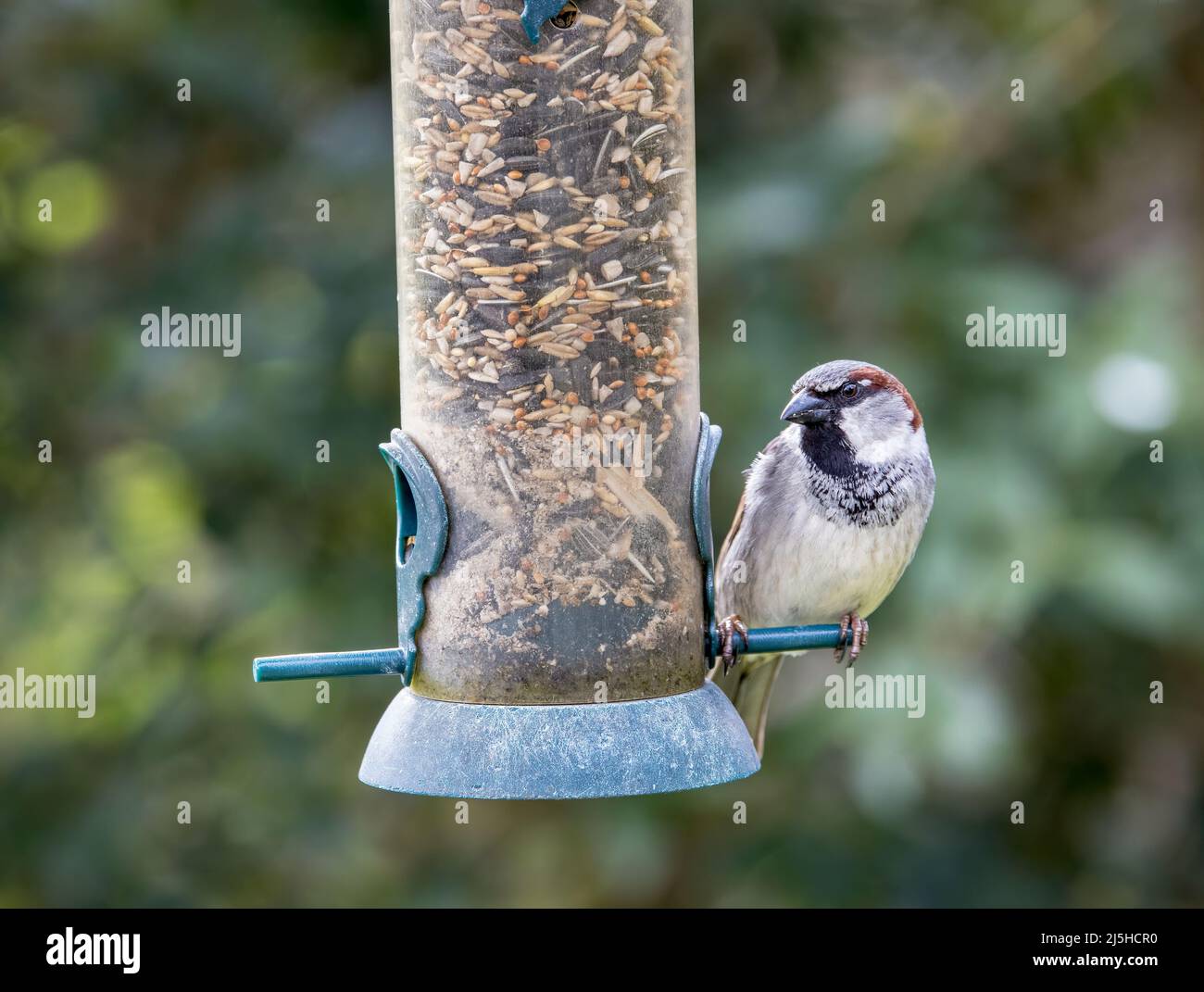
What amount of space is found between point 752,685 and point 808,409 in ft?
2.78

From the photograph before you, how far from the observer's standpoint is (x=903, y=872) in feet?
18.1

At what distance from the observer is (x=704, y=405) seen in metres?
4.77

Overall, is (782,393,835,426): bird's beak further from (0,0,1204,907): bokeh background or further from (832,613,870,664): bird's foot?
(0,0,1204,907): bokeh background

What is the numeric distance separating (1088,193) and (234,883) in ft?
12.4

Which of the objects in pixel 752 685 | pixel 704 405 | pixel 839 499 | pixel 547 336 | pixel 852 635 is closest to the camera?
pixel 547 336

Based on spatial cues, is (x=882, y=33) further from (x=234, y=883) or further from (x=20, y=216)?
(x=234, y=883)

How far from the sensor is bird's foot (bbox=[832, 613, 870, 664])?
345 cm

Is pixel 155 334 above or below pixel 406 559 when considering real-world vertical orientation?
above

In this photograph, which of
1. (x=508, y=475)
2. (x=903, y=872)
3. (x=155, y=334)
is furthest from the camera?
(x=903, y=872)

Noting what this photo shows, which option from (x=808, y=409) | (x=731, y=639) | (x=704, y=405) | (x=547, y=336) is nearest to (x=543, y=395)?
(x=547, y=336)

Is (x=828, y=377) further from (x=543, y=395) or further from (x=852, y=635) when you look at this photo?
(x=543, y=395)

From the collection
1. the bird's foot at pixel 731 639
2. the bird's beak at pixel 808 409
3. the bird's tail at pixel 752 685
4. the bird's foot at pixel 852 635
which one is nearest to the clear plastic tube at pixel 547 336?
the bird's foot at pixel 731 639

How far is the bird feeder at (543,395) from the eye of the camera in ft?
9.96

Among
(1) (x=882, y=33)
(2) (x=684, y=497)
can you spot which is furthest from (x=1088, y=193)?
(2) (x=684, y=497)
